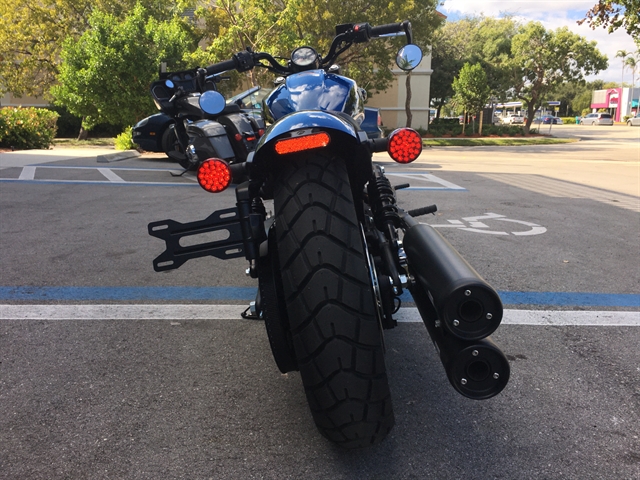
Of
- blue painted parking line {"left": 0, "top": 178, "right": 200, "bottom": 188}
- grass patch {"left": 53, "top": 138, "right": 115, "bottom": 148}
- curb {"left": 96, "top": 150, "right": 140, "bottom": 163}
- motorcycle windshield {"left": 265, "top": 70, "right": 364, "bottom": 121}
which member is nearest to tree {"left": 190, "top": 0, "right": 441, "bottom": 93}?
grass patch {"left": 53, "top": 138, "right": 115, "bottom": 148}

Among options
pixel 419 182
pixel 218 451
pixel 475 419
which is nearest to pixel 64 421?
pixel 218 451

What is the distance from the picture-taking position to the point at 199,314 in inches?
143

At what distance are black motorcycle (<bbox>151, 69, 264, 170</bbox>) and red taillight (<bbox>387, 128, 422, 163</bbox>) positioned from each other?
19.0 feet

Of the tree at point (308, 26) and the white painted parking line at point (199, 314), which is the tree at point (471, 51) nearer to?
the tree at point (308, 26)

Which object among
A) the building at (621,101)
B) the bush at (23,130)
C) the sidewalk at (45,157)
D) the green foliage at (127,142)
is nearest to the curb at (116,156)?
the sidewalk at (45,157)

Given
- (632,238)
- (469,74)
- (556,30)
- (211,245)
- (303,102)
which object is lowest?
(632,238)

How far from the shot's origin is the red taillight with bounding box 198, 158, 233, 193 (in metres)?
2.50

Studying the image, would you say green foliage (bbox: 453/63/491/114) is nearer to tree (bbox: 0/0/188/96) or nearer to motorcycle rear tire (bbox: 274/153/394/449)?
tree (bbox: 0/0/188/96)

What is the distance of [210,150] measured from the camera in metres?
8.62

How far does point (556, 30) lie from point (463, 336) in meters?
40.7

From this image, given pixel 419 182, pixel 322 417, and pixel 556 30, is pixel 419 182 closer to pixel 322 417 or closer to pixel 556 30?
pixel 322 417

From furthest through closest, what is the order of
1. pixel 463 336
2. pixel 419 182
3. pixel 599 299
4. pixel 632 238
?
pixel 419 182
pixel 632 238
pixel 599 299
pixel 463 336

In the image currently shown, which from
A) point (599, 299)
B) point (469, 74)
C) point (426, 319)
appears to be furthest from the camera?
point (469, 74)

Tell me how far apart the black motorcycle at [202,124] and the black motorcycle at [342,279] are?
584cm
